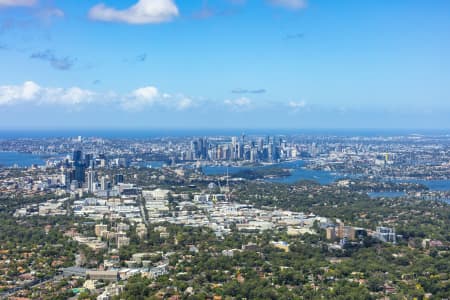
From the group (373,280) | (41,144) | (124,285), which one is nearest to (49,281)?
(124,285)

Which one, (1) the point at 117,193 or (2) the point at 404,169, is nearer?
(1) the point at 117,193

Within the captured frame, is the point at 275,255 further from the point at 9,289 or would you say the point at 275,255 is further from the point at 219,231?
the point at 9,289

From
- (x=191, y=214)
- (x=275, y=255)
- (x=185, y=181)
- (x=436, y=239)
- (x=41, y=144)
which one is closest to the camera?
(x=275, y=255)

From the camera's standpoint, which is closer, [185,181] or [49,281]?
[49,281]

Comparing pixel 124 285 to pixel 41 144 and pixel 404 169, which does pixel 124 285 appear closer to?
pixel 404 169

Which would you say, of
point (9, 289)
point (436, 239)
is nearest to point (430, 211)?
point (436, 239)

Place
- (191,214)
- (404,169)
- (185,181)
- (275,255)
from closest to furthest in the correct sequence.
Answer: (275,255), (191,214), (185,181), (404,169)

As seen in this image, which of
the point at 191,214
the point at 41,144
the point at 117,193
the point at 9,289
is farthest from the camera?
the point at 41,144

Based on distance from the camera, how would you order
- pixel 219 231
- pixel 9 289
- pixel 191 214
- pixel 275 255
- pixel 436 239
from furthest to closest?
pixel 191 214
pixel 219 231
pixel 436 239
pixel 275 255
pixel 9 289

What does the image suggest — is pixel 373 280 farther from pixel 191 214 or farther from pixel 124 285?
pixel 191 214
